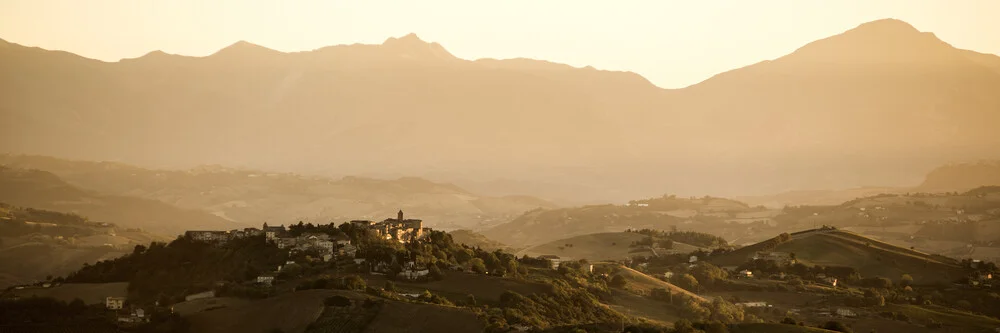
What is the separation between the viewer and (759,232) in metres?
174

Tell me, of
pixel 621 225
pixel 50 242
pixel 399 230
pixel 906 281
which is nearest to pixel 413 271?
pixel 399 230

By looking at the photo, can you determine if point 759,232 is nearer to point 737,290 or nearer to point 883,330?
point 737,290

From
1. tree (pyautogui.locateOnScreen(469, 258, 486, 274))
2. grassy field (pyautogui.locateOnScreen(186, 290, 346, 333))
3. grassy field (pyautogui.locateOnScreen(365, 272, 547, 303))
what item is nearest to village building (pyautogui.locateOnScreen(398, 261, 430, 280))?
grassy field (pyautogui.locateOnScreen(365, 272, 547, 303))

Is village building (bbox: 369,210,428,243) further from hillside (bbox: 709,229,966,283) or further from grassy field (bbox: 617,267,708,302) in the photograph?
hillside (bbox: 709,229,966,283)

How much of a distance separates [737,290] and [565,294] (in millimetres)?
22843

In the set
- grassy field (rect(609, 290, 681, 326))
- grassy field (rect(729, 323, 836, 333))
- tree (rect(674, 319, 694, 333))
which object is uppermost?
tree (rect(674, 319, 694, 333))

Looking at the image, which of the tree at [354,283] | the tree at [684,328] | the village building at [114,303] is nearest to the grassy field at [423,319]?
the tree at [354,283]

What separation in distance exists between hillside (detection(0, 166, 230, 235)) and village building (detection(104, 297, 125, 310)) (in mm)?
99464

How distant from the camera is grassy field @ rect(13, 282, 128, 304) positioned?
241ft

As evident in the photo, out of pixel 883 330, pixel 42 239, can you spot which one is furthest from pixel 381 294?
pixel 42 239

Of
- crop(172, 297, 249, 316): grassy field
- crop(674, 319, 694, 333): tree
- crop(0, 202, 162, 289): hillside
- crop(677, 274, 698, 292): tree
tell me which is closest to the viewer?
crop(674, 319, 694, 333): tree

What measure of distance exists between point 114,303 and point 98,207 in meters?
123

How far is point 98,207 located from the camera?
18738 centimetres

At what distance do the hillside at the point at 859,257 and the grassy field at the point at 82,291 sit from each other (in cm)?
5944
